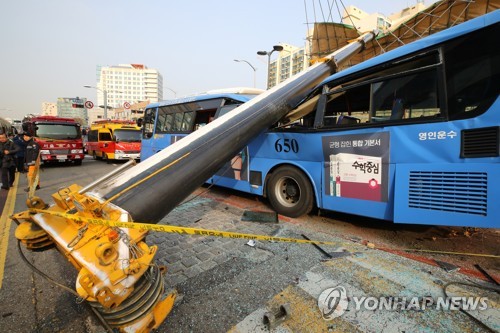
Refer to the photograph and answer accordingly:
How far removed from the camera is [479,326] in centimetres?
212

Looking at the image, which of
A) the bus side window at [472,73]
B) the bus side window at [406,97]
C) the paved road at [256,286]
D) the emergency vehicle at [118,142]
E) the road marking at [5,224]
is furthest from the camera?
the emergency vehicle at [118,142]

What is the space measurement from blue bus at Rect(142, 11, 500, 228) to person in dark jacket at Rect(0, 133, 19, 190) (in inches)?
372

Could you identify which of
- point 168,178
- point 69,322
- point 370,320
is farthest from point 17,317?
point 370,320

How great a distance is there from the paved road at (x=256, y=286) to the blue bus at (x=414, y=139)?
749 millimetres

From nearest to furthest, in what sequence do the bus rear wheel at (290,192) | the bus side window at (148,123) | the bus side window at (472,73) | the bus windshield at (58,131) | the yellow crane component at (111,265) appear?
the yellow crane component at (111,265), the bus side window at (472,73), the bus rear wheel at (290,192), the bus side window at (148,123), the bus windshield at (58,131)

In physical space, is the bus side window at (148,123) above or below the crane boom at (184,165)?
above

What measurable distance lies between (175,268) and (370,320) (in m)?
2.24

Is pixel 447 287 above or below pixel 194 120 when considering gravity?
below

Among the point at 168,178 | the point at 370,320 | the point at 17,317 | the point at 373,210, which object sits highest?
the point at 168,178

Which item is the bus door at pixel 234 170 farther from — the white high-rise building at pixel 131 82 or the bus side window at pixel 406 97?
the white high-rise building at pixel 131 82

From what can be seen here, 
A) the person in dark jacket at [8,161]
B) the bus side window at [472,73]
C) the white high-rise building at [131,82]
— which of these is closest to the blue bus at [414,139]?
the bus side window at [472,73]

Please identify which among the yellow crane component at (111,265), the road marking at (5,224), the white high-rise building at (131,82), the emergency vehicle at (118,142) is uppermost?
the white high-rise building at (131,82)

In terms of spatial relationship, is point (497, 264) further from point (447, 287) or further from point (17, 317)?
point (17, 317)

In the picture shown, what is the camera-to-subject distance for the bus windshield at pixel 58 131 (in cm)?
1248
